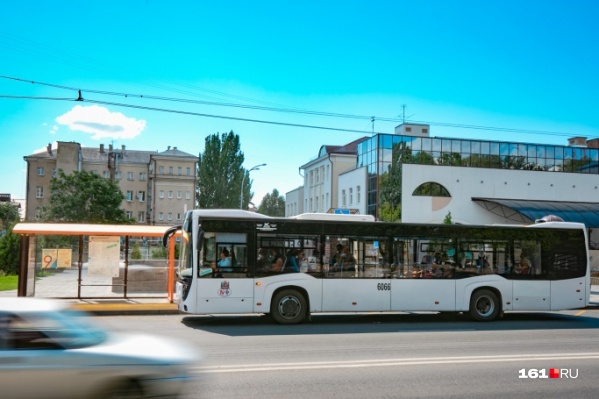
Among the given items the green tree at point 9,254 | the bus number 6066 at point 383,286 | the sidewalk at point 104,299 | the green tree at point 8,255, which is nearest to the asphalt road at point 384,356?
the bus number 6066 at point 383,286

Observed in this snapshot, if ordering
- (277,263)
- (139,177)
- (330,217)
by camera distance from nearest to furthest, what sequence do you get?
(277,263), (330,217), (139,177)

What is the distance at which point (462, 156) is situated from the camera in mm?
51406

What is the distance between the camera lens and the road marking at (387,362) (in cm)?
932

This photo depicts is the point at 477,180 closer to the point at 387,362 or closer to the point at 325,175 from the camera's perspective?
the point at 325,175

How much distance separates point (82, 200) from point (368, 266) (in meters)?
49.4

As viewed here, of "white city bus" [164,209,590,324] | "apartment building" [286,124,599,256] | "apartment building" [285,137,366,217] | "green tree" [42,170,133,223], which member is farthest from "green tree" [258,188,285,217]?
"white city bus" [164,209,590,324]

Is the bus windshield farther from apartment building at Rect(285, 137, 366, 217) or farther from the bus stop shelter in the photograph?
apartment building at Rect(285, 137, 366, 217)

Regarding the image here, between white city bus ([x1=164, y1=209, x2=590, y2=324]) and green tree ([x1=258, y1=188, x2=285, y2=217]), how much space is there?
136 meters

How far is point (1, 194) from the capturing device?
111688 millimetres

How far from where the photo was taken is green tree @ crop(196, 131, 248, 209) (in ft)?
235

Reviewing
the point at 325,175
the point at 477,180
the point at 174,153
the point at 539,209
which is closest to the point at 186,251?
the point at 539,209

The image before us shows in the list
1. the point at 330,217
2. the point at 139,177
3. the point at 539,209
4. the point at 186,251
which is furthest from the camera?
the point at 139,177

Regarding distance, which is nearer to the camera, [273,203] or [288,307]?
[288,307]

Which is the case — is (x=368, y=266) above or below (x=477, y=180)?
below
